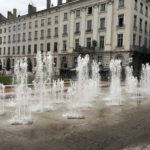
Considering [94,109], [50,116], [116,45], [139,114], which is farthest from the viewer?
[116,45]

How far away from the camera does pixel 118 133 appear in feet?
29.1

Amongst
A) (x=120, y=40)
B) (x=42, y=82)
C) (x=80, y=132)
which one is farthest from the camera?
(x=120, y=40)

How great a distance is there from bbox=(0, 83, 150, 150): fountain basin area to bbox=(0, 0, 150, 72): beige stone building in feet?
117

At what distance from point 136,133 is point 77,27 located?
1854 inches

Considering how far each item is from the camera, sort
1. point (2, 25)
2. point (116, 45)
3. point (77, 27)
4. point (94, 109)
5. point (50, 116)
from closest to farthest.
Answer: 1. point (50, 116)
2. point (94, 109)
3. point (116, 45)
4. point (77, 27)
5. point (2, 25)

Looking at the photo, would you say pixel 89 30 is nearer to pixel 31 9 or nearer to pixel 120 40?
pixel 120 40

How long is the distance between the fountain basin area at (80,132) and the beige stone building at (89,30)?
3580cm

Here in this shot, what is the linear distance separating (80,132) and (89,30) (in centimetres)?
4486

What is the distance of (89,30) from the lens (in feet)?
172

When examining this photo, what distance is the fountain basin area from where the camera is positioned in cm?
758

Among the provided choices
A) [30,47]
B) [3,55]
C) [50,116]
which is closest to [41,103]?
[50,116]

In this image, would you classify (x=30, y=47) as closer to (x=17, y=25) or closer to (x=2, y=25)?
(x=17, y=25)

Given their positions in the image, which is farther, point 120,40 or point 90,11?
point 90,11

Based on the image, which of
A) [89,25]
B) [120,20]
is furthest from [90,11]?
[120,20]
